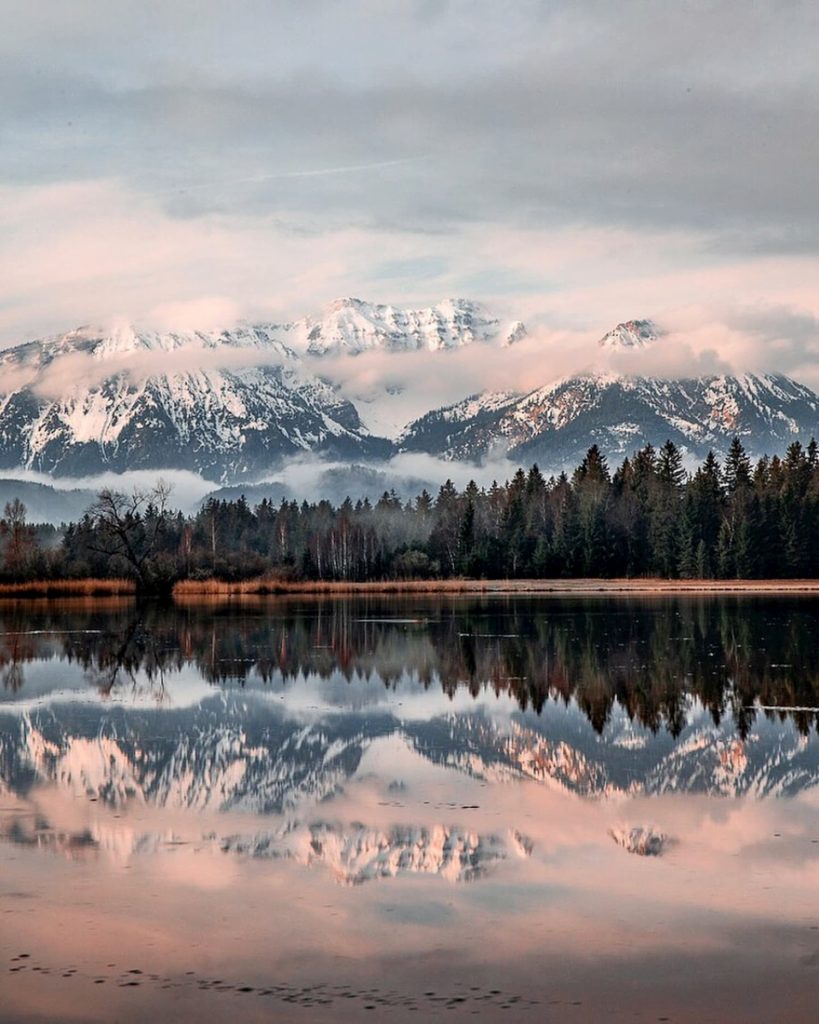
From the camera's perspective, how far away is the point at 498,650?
49469 millimetres

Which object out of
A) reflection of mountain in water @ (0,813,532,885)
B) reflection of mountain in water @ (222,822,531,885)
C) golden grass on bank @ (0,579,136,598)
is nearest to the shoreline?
golden grass on bank @ (0,579,136,598)

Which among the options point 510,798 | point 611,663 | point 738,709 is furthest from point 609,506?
point 510,798

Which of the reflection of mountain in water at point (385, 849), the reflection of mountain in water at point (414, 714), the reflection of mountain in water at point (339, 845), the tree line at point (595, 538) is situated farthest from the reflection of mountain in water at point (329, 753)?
the tree line at point (595, 538)

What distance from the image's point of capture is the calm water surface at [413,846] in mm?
12859

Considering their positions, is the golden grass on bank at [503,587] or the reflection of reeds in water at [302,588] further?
the golden grass on bank at [503,587]

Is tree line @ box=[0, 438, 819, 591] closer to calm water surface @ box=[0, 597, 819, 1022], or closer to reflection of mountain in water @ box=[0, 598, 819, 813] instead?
reflection of mountain in water @ box=[0, 598, 819, 813]

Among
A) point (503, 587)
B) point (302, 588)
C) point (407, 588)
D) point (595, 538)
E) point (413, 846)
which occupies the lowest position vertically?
point (503, 587)

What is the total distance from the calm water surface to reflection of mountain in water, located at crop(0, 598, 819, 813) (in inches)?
5.8

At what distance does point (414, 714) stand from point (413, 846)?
45.2 feet

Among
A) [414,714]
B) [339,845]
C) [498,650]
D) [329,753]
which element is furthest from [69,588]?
[339,845]

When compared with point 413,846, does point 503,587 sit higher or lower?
lower

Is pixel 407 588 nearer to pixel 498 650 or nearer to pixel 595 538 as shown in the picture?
pixel 595 538

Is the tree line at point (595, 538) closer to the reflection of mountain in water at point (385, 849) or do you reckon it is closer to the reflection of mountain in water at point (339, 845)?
the reflection of mountain in water at point (339, 845)

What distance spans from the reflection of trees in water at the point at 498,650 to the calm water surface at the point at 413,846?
463 mm
